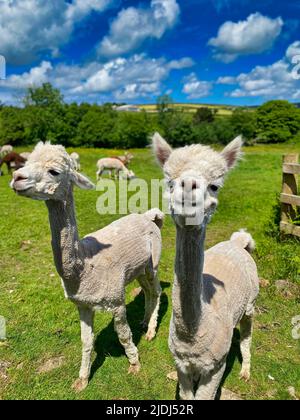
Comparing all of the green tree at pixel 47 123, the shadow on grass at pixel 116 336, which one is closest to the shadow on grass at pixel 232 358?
the shadow on grass at pixel 116 336

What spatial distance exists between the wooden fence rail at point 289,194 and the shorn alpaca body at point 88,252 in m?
3.70

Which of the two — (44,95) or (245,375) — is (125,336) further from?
(44,95)

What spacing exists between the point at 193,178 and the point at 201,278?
93 centimetres

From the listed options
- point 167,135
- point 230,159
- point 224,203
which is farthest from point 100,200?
point 167,135

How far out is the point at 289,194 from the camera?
718cm

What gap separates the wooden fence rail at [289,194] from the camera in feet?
23.2

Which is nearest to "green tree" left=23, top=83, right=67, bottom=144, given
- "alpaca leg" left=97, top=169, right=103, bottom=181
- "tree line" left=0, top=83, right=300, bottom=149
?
"tree line" left=0, top=83, right=300, bottom=149

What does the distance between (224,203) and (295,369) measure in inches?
356

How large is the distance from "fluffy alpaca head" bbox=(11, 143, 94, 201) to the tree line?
147 ft

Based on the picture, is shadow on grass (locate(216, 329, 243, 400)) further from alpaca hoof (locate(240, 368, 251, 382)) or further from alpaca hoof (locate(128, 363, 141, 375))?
alpaca hoof (locate(128, 363, 141, 375))

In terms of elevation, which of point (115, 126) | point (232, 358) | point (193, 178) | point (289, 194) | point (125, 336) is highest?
point (115, 126)

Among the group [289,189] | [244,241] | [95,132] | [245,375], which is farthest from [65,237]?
[95,132]

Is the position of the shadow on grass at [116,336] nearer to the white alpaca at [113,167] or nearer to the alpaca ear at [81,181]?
the alpaca ear at [81,181]

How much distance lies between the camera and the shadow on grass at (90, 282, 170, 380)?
179 inches
